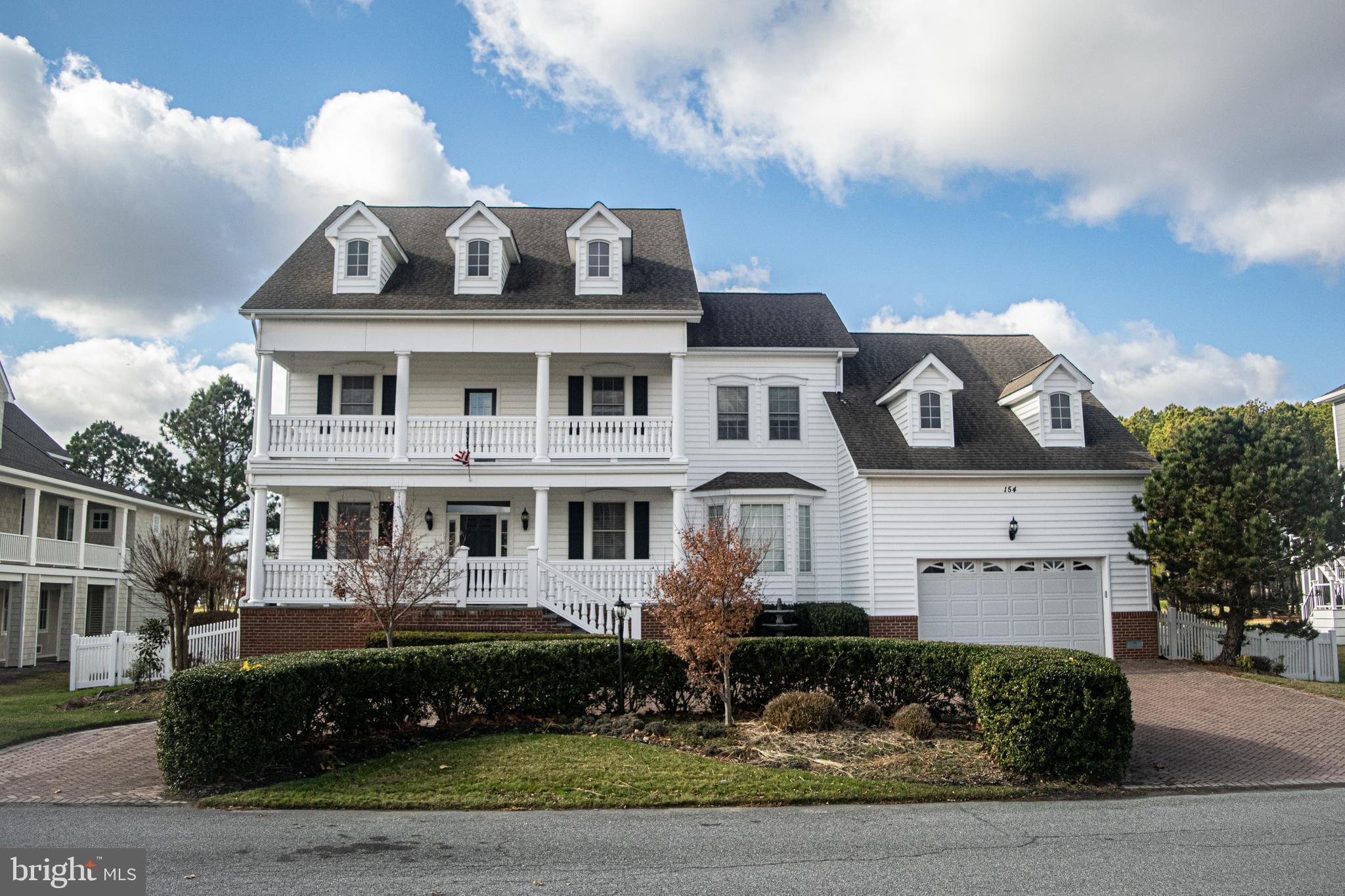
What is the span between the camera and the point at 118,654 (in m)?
19.7

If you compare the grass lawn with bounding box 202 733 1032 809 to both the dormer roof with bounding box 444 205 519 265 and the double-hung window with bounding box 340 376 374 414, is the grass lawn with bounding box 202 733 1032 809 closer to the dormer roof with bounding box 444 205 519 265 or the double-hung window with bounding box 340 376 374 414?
the double-hung window with bounding box 340 376 374 414

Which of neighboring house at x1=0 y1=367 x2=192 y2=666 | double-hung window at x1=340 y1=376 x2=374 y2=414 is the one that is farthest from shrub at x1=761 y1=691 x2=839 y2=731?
neighboring house at x1=0 y1=367 x2=192 y2=666

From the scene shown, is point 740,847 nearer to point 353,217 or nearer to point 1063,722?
point 1063,722

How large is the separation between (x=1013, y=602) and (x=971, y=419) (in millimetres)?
4401

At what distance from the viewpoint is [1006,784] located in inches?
406

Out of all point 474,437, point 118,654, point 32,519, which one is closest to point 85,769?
point 118,654

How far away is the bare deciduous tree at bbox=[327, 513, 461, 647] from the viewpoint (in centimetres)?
1570

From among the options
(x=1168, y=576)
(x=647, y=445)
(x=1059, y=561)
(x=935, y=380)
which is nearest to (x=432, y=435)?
(x=647, y=445)

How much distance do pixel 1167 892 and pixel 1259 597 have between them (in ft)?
46.6

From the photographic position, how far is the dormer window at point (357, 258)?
72.0 ft

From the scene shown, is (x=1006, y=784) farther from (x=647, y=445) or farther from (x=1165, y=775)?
(x=647, y=445)

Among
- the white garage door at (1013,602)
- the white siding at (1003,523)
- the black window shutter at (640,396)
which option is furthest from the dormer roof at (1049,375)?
the black window shutter at (640,396)

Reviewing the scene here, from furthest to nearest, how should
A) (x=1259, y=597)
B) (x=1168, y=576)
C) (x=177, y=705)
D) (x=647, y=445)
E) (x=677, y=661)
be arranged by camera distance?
(x=647, y=445) < (x=1168, y=576) < (x=1259, y=597) < (x=677, y=661) < (x=177, y=705)

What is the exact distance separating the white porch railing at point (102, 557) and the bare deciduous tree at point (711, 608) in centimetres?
2466
